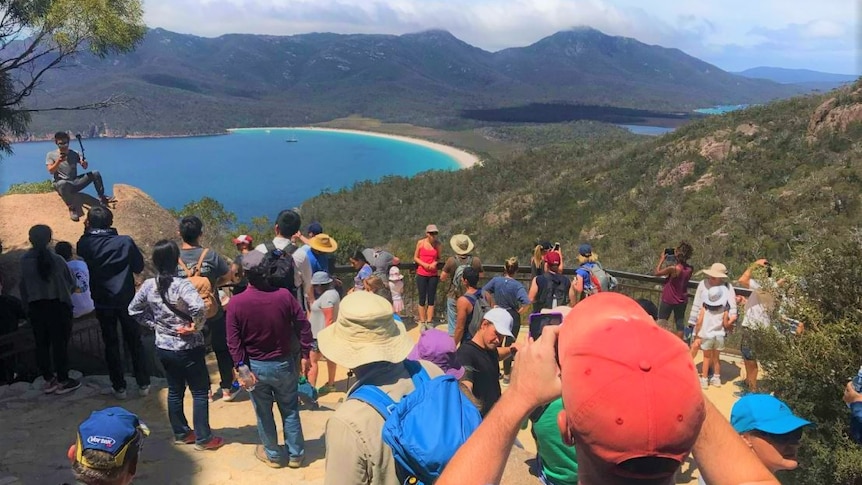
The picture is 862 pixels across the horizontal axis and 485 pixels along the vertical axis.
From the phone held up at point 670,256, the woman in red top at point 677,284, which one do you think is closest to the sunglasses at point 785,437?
the woman in red top at point 677,284

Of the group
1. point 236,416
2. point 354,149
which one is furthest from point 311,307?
point 354,149

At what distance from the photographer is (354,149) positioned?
470 feet

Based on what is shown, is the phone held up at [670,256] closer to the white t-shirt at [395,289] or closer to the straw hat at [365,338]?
the white t-shirt at [395,289]

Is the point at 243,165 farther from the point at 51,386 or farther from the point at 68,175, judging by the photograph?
the point at 51,386

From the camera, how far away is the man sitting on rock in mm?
2066

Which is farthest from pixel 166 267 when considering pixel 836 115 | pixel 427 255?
pixel 836 115

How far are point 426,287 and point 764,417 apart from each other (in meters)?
5.02

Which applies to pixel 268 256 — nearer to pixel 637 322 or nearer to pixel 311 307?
pixel 311 307

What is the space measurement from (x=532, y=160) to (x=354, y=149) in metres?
94.1

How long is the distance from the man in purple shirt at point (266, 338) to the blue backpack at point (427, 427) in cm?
160

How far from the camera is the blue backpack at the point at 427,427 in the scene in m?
1.90

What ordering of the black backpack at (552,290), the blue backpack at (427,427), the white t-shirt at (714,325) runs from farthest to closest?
the black backpack at (552,290), the white t-shirt at (714,325), the blue backpack at (427,427)

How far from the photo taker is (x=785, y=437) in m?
2.25

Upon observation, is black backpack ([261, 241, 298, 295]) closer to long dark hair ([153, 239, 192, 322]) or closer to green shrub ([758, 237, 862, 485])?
long dark hair ([153, 239, 192, 322])
